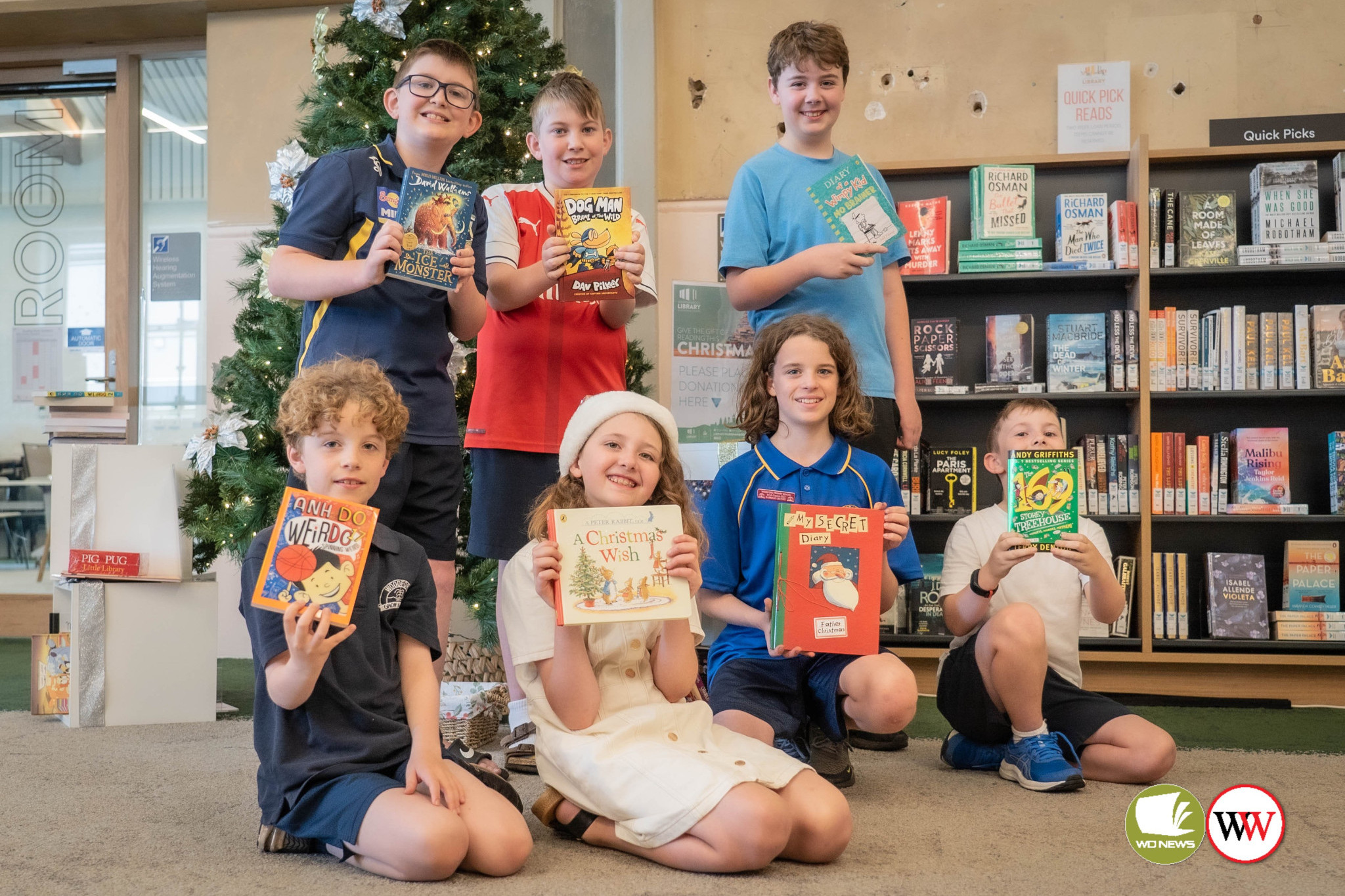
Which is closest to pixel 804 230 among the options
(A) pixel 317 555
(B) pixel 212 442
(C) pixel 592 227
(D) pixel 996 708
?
(C) pixel 592 227

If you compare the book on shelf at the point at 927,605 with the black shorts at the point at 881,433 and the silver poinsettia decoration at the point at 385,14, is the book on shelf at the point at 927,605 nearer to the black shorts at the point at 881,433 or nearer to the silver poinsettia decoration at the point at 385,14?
the black shorts at the point at 881,433

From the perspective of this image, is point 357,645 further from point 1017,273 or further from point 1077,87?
point 1077,87

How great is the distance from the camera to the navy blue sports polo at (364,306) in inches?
82.4

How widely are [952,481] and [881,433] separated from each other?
1614 millimetres

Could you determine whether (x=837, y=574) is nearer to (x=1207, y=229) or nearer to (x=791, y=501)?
(x=791, y=501)

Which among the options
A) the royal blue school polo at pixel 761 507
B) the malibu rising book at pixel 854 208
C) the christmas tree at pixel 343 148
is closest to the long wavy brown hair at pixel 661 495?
the royal blue school polo at pixel 761 507

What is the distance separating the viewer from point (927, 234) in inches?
156

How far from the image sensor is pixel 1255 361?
3.79 meters

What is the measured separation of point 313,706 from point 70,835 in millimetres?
545

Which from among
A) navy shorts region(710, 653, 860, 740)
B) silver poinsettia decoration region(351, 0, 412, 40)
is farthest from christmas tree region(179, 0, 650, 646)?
navy shorts region(710, 653, 860, 740)

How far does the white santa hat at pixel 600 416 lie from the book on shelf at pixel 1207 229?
273 centimetres

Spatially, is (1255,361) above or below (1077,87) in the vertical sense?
below

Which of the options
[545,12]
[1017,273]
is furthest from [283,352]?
[1017,273]

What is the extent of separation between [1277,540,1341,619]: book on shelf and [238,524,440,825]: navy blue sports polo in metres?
3.28
